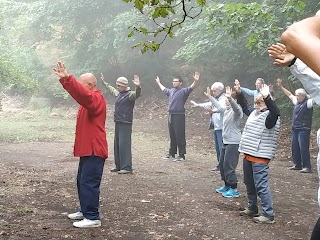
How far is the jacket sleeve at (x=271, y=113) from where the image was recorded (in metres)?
5.56

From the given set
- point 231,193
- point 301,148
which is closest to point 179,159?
point 301,148

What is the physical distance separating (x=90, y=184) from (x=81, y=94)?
3.75 feet

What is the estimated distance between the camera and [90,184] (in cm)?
530

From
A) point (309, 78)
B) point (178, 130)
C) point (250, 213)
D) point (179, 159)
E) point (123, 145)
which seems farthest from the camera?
point (179, 159)

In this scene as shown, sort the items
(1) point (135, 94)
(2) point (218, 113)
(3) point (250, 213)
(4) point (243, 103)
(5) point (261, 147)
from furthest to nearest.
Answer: (2) point (218, 113) → (1) point (135, 94) → (4) point (243, 103) → (3) point (250, 213) → (5) point (261, 147)

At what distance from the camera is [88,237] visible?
498cm

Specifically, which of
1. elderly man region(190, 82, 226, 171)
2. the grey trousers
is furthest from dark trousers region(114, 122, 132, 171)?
the grey trousers

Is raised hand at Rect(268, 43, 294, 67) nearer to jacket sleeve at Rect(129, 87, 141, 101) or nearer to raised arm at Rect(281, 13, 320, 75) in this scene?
raised arm at Rect(281, 13, 320, 75)

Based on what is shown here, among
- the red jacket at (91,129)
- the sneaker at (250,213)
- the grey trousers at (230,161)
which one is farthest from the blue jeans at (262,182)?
the red jacket at (91,129)

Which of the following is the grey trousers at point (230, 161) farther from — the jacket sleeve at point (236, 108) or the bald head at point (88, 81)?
the bald head at point (88, 81)

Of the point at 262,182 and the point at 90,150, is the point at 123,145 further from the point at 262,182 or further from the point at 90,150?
the point at 262,182

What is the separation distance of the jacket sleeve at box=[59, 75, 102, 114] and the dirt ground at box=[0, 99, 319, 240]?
151 cm

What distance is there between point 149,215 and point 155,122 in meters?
15.2

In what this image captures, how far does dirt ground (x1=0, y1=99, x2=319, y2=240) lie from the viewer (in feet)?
17.4
